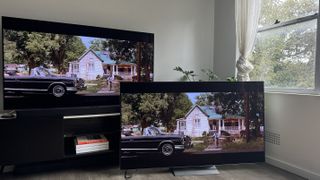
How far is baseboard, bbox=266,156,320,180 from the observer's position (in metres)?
2.30

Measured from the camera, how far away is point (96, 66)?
262 centimetres

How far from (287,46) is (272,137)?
40.0 inches

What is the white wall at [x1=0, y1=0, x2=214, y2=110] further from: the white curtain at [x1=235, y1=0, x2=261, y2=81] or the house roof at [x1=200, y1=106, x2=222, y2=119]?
the house roof at [x1=200, y1=106, x2=222, y2=119]

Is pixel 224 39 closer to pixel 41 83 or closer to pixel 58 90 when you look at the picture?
pixel 58 90

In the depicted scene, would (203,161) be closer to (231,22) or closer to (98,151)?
(98,151)

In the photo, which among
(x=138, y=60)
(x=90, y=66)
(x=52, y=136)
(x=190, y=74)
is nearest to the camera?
(x=52, y=136)

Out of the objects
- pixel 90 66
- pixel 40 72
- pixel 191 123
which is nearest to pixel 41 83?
pixel 40 72

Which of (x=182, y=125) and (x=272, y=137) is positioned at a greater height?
(x=182, y=125)

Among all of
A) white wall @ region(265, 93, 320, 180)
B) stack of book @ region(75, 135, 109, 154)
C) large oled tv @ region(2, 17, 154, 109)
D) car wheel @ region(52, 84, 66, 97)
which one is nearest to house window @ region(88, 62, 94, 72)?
large oled tv @ region(2, 17, 154, 109)

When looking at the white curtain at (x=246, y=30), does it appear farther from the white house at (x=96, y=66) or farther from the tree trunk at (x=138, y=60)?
the white house at (x=96, y=66)

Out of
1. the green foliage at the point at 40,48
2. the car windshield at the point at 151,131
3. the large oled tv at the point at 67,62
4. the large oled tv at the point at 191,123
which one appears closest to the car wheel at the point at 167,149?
the large oled tv at the point at 191,123

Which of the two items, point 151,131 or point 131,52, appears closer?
point 151,131

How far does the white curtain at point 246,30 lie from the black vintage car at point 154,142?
1.16 m

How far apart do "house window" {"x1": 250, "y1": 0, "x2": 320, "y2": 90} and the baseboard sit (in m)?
0.81
